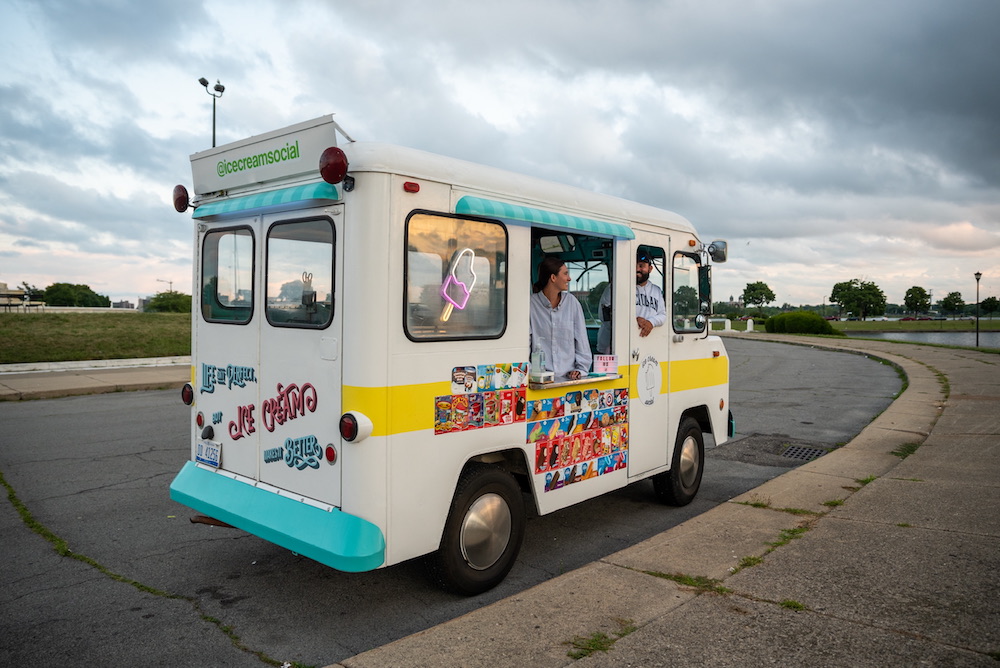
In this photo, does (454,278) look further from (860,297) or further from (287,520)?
(860,297)

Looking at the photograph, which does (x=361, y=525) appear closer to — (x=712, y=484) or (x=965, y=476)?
(x=712, y=484)

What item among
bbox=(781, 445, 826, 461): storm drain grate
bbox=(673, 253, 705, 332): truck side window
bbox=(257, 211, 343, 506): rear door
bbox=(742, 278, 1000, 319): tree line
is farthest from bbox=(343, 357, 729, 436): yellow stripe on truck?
bbox=(742, 278, 1000, 319): tree line

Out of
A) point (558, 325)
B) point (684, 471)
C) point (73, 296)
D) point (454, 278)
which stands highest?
point (73, 296)

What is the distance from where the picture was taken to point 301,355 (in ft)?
12.8

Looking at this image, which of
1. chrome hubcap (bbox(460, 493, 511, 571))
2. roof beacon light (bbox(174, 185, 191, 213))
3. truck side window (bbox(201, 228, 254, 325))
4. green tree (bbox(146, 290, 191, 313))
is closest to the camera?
chrome hubcap (bbox(460, 493, 511, 571))

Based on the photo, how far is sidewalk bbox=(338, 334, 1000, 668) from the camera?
125 inches

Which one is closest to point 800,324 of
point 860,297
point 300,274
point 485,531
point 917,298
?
point 485,531

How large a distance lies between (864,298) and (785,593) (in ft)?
373

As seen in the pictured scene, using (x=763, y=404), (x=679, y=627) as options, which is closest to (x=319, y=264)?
(x=679, y=627)

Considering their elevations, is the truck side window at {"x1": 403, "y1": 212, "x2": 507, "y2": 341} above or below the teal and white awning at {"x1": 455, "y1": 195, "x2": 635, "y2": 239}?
below

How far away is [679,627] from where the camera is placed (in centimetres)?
342

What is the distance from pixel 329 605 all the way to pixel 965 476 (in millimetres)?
6139

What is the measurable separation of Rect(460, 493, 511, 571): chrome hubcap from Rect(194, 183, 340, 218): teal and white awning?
2.00 metres

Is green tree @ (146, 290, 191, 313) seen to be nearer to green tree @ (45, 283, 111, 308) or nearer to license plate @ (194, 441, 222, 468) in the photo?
green tree @ (45, 283, 111, 308)
